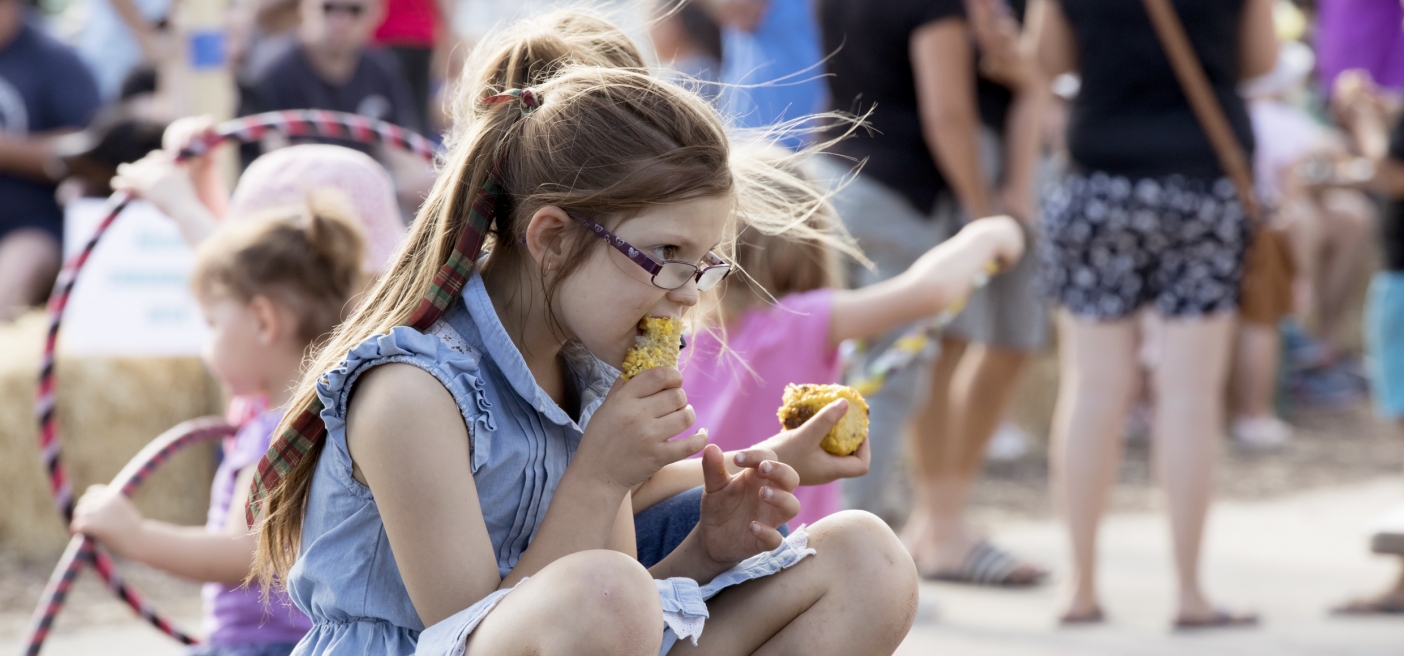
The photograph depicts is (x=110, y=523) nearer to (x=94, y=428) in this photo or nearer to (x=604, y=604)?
(x=604, y=604)

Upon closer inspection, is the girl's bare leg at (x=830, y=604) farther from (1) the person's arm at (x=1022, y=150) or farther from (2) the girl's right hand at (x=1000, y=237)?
(1) the person's arm at (x=1022, y=150)

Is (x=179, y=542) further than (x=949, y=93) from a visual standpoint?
No

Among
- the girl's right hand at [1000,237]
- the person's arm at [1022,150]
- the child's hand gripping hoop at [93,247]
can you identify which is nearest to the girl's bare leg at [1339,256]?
the person's arm at [1022,150]

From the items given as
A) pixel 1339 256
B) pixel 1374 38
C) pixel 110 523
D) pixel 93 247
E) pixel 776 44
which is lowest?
pixel 110 523

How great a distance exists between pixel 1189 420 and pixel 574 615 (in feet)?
8.83

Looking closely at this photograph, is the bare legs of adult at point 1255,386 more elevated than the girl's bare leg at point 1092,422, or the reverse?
the girl's bare leg at point 1092,422

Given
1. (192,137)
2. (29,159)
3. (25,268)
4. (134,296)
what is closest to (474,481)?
(192,137)

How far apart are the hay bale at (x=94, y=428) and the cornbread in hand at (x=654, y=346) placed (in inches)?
145

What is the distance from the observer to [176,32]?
596 cm

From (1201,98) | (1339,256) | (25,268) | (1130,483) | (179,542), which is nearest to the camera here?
(179,542)

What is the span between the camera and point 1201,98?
13.2ft

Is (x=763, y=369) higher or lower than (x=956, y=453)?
higher

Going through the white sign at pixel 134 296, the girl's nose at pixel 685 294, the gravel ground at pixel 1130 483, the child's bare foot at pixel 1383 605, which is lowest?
the gravel ground at pixel 1130 483

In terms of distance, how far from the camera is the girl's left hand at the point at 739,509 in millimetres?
2236
